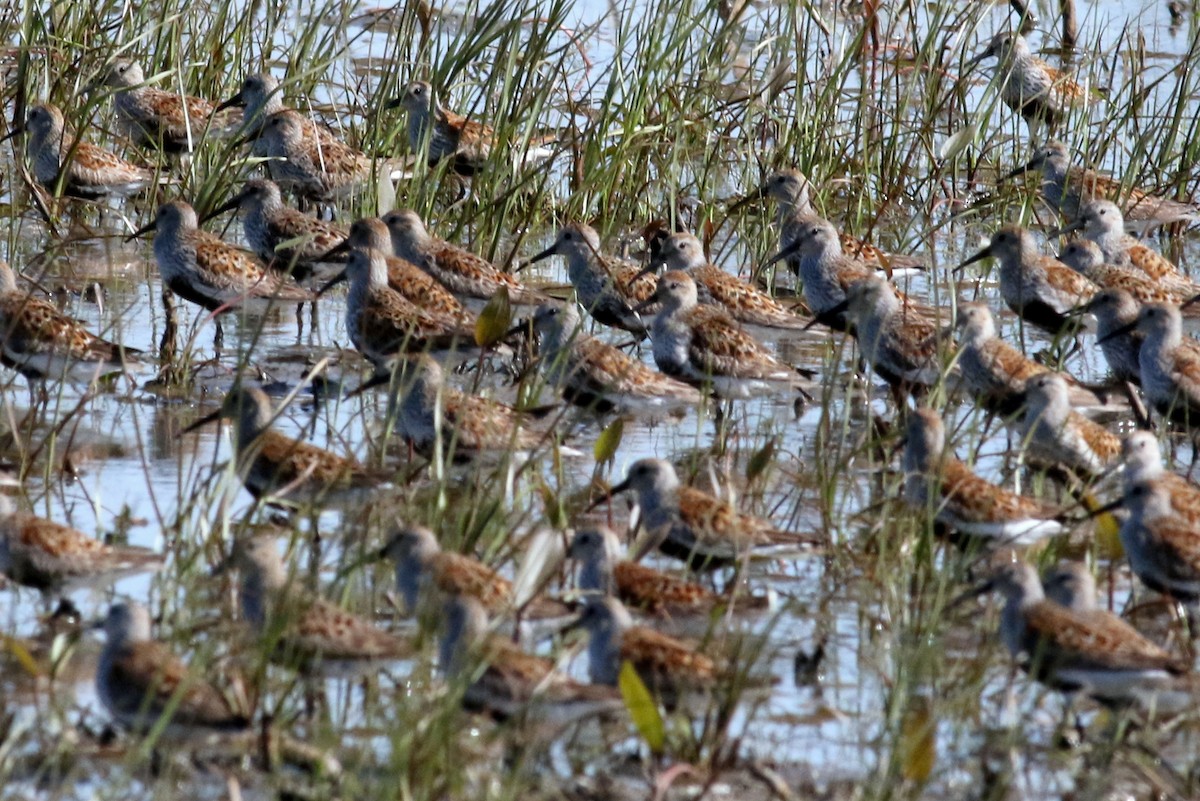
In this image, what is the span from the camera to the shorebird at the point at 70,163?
35.6 ft

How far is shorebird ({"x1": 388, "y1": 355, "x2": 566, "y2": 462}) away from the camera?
7426 millimetres

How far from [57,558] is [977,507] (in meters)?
2.79

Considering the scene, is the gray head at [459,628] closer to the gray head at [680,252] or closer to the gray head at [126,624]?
the gray head at [126,624]

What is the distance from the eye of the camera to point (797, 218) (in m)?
10.3

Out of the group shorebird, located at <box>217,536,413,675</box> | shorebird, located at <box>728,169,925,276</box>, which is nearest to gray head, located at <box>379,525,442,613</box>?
shorebird, located at <box>217,536,413,675</box>

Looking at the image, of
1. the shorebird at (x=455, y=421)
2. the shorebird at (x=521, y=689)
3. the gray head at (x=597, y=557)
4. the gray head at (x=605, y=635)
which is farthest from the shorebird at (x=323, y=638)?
the shorebird at (x=455, y=421)

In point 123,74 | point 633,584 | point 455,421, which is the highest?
point 123,74

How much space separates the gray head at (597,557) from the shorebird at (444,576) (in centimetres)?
25

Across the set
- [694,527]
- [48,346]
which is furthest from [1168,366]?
[48,346]

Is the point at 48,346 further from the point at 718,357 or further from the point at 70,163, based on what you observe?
the point at 718,357

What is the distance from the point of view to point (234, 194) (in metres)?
11.7

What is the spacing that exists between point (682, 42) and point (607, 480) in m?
3.58

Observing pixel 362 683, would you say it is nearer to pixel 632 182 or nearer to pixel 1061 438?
pixel 1061 438

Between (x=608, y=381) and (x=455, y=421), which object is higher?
(x=608, y=381)
